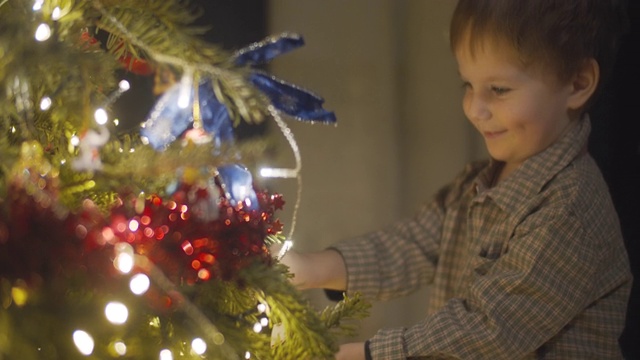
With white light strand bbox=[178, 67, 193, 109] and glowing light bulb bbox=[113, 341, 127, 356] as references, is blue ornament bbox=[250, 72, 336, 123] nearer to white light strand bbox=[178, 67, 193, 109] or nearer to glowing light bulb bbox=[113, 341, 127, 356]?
white light strand bbox=[178, 67, 193, 109]

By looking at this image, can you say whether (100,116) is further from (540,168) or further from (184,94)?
(540,168)

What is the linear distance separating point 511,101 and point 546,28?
0.33 feet

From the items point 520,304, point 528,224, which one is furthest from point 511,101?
point 520,304

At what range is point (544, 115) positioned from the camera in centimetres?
101

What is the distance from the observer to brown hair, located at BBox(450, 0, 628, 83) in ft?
3.22

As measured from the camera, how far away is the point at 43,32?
549 millimetres

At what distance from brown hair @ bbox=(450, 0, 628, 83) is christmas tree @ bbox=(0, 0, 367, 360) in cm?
44

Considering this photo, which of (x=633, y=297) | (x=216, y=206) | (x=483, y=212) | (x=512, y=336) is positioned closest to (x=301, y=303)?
(x=216, y=206)

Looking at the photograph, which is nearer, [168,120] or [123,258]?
[123,258]

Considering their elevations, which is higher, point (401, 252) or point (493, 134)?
point (493, 134)

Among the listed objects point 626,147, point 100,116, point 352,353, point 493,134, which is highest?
point 100,116

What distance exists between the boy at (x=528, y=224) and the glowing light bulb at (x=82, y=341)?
49cm

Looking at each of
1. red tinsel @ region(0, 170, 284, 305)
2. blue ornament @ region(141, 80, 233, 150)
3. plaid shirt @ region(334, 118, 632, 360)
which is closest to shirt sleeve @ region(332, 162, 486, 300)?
plaid shirt @ region(334, 118, 632, 360)

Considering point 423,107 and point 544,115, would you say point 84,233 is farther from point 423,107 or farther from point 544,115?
point 423,107
